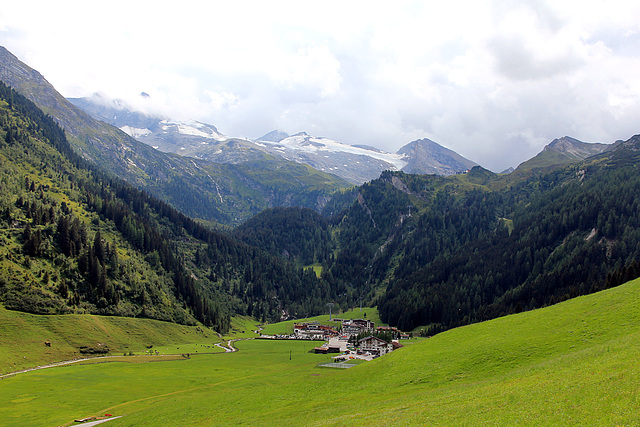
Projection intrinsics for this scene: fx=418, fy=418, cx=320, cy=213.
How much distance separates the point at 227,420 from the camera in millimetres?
55062

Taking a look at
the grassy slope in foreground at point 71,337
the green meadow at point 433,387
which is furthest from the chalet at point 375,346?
the grassy slope in foreground at point 71,337

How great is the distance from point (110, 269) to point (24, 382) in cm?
9849

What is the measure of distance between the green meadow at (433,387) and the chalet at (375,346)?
128ft

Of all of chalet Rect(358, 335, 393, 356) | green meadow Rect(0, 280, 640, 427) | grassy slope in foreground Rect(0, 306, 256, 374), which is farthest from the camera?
chalet Rect(358, 335, 393, 356)

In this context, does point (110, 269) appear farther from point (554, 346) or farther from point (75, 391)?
point (554, 346)

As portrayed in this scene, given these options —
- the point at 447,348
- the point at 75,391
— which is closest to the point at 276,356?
the point at 75,391

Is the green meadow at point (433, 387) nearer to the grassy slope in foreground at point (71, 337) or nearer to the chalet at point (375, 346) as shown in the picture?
the grassy slope in foreground at point (71, 337)

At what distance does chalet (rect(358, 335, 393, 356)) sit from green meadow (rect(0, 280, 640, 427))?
128ft

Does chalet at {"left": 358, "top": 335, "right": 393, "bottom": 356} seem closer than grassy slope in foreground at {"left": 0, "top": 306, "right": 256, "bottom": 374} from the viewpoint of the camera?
No

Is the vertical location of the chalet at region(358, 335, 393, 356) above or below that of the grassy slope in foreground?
below

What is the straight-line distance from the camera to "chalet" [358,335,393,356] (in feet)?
434

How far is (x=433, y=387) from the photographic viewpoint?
54.1 m

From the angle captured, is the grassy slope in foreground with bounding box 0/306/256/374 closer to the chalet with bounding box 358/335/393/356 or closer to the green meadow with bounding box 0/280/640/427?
the green meadow with bounding box 0/280/640/427

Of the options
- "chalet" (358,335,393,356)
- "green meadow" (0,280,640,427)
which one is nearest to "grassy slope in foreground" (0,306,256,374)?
"green meadow" (0,280,640,427)
